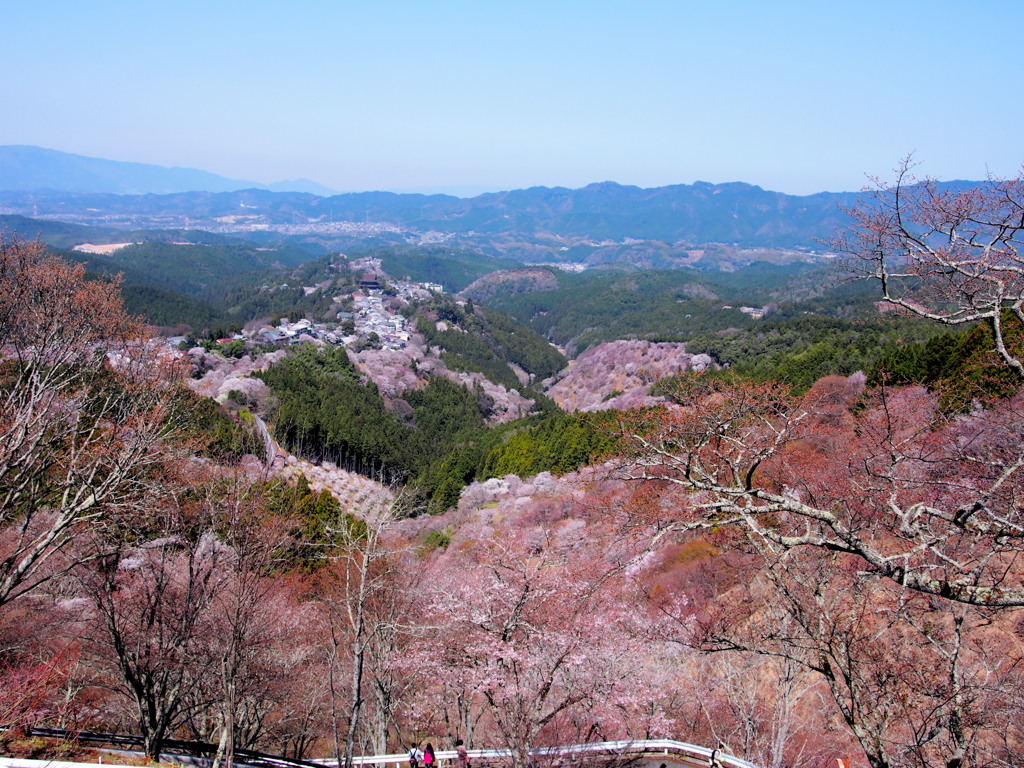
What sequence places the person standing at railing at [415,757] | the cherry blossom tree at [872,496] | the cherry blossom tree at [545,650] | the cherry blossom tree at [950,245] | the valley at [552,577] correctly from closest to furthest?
1. the cherry blossom tree at [872,496]
2. the cherry blossom tree at [950,245]
3. the valley at [552,577]
4. the cherry blossom tree at [545,650]
5. the person standing at railing at [415,757]

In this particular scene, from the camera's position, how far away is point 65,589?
1393 cm

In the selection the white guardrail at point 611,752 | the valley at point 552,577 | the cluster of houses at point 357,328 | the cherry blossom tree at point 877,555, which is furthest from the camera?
the cluster of houses at point 357,328

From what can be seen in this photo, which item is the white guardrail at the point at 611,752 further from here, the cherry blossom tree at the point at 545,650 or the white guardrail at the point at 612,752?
the cherry blossom tree at the point at 545,650

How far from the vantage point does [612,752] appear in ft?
30.0

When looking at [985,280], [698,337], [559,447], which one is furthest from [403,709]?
[698,337]

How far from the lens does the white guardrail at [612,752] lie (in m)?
8.50

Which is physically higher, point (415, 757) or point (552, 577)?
point (552, 577)

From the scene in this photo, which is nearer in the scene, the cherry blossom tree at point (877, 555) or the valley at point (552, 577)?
the cherry blossom tree at point (877, 555)

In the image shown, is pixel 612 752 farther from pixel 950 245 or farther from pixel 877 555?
pixel 950 245

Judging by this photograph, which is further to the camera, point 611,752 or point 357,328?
point 357,328

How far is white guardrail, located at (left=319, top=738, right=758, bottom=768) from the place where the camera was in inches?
335

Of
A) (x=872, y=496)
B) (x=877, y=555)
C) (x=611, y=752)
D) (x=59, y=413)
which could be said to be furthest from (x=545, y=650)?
(x=59, y=413)

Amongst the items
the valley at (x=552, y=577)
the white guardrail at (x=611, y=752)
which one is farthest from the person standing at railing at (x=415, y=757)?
the valley at (x=552, y=577)

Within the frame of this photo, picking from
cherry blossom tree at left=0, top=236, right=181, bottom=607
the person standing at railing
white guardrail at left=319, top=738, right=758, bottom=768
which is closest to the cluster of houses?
cherry blossom tree at left=0, top=236, right=181, bottom=607
